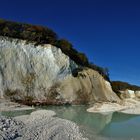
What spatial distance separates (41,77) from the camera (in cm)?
5753

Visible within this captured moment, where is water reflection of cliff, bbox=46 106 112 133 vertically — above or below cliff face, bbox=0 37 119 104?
below

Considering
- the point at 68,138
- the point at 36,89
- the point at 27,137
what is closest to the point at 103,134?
the point at 68,138

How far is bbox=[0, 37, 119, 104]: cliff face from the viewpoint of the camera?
52.6m

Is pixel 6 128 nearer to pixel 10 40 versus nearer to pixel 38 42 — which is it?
pixel 10 40

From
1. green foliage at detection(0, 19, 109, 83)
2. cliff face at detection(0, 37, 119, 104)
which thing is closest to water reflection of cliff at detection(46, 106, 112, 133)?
cliff face at detection(0, 37, 119, 104)

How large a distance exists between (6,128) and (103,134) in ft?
27.5

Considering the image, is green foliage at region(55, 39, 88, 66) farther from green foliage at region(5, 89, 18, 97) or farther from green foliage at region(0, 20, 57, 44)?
green foliage at region(5, 89, 18, 97)

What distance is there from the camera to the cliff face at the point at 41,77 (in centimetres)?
5262

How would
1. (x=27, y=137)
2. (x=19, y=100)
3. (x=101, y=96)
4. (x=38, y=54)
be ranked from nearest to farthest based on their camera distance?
(x=27, y=137) < (x=19, y=100) < (x=38, y=54) < (x=101, y=96)

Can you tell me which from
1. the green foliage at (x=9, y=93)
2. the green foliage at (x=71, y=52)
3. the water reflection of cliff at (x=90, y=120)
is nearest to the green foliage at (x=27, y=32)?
the green foliage at (x=71, y=52)

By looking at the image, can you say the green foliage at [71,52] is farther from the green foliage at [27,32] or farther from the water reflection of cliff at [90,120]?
the water reflection of cliff at [90,120]

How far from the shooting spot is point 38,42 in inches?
2442

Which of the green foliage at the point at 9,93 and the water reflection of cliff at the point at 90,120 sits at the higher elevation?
the green foliage at the point at 9,93

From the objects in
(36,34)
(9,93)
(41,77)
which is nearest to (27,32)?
(36,34)
